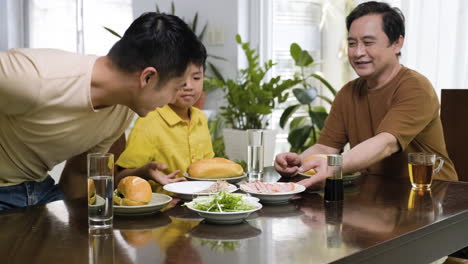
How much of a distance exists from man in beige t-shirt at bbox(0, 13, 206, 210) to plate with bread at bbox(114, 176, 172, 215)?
28cm

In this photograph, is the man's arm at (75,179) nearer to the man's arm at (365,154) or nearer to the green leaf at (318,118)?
the man's arm at (365,154)

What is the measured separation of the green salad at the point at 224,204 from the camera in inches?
57.0

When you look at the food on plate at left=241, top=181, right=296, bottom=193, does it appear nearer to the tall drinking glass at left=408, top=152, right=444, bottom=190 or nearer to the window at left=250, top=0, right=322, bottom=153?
the tall drinking glass at left=408, top=152, right=444, bottom=190

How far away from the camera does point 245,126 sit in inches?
174

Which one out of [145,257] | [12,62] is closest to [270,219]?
[145,257]

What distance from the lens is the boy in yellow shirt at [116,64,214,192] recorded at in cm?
225

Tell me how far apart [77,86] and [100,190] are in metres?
0.42

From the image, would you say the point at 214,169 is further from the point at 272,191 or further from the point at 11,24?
the point at 11,24

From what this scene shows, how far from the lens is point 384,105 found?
2.49 metres

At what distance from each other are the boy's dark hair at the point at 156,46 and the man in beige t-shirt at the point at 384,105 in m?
0.92

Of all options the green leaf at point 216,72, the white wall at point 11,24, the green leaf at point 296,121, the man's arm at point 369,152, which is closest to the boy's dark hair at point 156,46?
the man's arm at point 369,152

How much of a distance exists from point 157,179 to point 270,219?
462mm

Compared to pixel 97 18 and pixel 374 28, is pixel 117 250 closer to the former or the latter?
A: pixel 374 28

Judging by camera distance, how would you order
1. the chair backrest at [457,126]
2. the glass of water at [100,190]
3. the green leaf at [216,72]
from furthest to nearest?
the green leaf at [216,72] < the chair backrest at [457,126] < the glass of water at [100,190]
